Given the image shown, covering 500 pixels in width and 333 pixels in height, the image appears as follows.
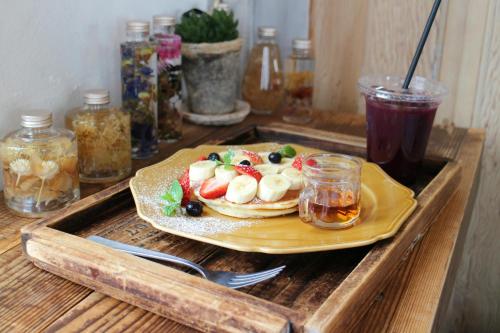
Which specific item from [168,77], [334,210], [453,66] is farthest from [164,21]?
[453,66]

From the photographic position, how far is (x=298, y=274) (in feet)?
2.71

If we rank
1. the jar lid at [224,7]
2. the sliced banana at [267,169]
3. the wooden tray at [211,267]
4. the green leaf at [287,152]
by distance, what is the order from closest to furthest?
1. the wooden tray at [211,267]
2. the sliced banana at [267,169]
3. the green leaf at [287,152]
4. the jar lid at [224,7]

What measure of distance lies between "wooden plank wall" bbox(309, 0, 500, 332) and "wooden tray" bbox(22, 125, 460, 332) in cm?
74

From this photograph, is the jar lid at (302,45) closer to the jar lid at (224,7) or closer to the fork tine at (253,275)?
the jar lid at (224,7)

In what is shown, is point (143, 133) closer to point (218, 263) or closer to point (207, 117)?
point (207, 117)

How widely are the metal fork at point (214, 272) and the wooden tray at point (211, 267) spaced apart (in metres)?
0.01

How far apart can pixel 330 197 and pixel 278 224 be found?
90 mm

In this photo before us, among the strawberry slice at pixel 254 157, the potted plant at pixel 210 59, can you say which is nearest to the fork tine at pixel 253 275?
the strawberry slice at pixel 254 157

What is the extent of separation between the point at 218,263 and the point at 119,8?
736 mm

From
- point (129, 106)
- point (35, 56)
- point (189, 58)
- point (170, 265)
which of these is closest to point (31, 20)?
point (35, 56)

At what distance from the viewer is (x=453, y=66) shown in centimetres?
169

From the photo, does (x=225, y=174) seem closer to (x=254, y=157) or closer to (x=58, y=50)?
(x=254, y=157)

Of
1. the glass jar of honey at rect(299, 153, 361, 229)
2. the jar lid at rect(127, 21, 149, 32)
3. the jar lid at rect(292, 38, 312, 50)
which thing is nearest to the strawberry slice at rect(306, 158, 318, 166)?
the glass jar of honey at rect(299, 153, 361, 229)

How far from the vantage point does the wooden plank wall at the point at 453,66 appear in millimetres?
1649
